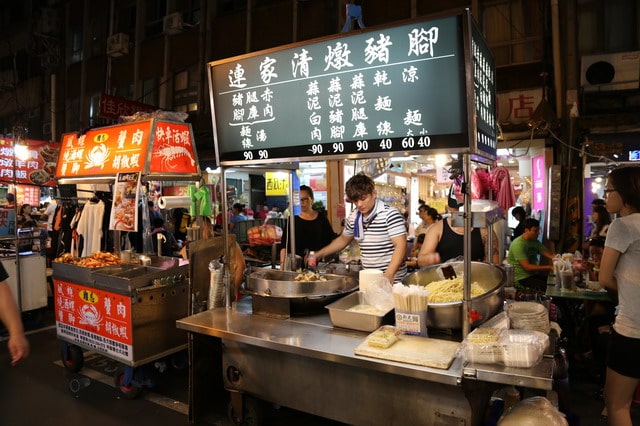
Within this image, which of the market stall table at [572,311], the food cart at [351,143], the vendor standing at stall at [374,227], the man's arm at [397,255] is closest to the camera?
the food cart at [351,143]

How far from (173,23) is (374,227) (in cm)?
1177

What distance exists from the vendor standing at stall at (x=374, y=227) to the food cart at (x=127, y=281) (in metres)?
1.68

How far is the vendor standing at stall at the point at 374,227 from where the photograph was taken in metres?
3.96

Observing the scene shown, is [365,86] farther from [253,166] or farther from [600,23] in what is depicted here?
[600,23]

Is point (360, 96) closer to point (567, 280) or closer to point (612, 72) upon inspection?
point (567, 280)

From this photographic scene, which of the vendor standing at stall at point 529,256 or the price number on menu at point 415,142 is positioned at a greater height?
the price number on menu at point 415,142

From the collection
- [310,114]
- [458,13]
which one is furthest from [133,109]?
[458,13]

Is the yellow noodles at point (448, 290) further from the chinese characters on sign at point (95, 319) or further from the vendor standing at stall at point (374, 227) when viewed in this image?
the chinese characters on sign at point (95, 319)

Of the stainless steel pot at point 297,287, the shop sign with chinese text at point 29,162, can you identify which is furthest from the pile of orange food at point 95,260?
the shop sign with chinese text at point 29,162

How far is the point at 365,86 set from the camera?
2.79m

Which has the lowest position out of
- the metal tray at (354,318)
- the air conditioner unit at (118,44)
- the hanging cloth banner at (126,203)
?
the metal tray at (354,318)

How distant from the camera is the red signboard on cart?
16.6ft

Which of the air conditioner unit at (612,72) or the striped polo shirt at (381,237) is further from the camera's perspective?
the air conditioner unit at (612,72)

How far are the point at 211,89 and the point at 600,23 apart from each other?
863cm
